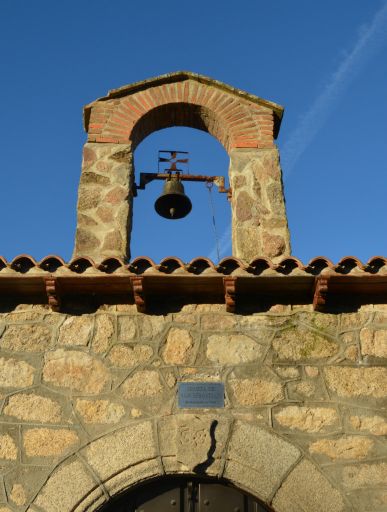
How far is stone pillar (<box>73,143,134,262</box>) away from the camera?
505cm

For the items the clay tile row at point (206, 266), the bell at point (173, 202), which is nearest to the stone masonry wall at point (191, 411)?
the clay tile row at point (206, 266)

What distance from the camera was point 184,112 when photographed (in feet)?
20.1

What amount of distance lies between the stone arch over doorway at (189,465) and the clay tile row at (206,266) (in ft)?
3.46

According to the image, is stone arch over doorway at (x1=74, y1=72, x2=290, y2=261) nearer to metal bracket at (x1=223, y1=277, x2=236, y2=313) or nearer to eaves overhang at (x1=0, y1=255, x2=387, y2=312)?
eaves overhang at (x1=0, y1=255, x2=387, y2=312)

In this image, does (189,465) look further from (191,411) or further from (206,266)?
(206,266)

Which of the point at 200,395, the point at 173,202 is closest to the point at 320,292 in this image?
the point at 200,395

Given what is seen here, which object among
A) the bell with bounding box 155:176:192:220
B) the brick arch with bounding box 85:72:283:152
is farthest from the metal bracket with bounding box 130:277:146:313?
the brick arch with bounding box 85:72:283:152

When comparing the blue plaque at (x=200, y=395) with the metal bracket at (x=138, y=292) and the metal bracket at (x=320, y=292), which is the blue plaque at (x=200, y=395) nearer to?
the metal bracket at (x=138, y=292)

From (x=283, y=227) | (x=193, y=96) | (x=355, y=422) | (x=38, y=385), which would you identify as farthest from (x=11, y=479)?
(x=193, y=96)

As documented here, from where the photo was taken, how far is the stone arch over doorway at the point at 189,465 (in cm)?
368

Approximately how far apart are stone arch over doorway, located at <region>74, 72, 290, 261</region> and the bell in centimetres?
53

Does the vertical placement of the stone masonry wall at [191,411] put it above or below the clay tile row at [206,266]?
below

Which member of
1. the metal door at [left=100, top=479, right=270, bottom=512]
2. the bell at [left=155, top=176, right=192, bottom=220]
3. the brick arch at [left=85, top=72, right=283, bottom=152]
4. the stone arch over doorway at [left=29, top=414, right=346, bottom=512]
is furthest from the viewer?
the bell at [left=155, top=176, right=192, bottom=220]

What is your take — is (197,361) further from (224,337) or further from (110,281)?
(110,281)
